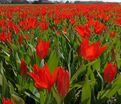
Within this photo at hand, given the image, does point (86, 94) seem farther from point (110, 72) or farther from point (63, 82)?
point (63, 82)

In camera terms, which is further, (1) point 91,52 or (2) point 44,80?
(1) point 91,52

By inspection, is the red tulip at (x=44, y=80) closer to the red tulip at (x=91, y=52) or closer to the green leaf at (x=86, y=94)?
the green leaf at (x=86, y=94)

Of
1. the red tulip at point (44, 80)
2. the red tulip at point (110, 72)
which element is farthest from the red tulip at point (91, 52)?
the red tulip at point (44, 80)


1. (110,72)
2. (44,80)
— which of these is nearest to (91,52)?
(110,72)

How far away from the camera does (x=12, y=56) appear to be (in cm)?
246

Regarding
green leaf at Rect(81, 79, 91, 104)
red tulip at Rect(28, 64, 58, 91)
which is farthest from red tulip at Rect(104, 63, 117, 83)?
red tulip at Rect(28, 64, 58, 91)

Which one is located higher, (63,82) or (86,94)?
(63,82)

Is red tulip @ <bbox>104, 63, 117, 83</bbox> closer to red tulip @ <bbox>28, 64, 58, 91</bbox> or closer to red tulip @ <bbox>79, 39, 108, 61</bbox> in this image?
red tulip @ <bbox>79, 39, 108, 61</bbox>

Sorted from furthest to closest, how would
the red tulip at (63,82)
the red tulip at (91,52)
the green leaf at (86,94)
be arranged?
the red tulip at (91,52) → the green leaf at (86,94) → the red tulip at (63,82)

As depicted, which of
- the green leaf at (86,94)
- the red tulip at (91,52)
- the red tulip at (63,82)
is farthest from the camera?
the red tulip at (91,52)

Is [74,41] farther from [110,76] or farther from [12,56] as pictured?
[110,76]

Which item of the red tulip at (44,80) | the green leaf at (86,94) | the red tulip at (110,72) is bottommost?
the green leaf at (86,94)

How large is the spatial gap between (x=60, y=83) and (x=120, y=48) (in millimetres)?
1845

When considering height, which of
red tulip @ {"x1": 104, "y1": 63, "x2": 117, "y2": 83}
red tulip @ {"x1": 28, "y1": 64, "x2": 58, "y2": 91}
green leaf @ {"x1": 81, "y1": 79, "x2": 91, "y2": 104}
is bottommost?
green leaf @ {"x1": 81, "y1": 79, "x2": 91, "y2": 104}
